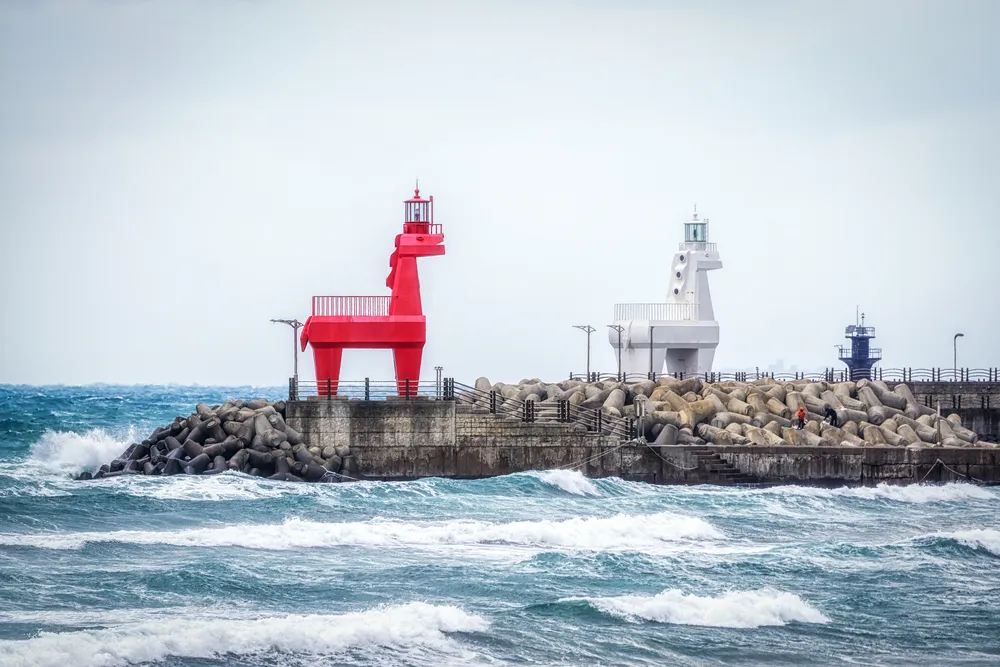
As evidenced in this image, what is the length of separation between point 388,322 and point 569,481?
571 centimetres

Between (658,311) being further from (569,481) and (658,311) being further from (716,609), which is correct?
(716,609)

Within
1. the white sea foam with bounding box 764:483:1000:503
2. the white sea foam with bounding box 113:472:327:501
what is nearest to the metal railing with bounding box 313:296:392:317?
the white sea foam with bounding box 113:472:327:501

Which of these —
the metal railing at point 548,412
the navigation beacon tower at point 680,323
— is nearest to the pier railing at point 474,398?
the metal railing at point 548,412

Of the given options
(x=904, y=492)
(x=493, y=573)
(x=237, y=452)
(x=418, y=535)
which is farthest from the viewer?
(x=237, y=452)

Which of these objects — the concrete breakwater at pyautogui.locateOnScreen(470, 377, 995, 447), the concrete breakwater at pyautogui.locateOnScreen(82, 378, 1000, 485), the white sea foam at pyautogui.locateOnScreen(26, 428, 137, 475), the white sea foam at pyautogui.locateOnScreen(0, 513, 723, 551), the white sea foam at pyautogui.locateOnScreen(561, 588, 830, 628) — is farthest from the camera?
the white sea foam at pyautogui.locateOnScreen(26, 428, 137, 475)

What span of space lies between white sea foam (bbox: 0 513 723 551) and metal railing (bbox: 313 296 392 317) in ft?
27.9

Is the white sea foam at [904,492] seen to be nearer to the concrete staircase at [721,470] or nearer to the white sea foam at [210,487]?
the concrete staircase at [721,470]

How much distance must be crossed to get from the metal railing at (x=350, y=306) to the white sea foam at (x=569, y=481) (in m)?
5.56

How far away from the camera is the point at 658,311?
48.0m

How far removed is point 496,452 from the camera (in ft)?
106

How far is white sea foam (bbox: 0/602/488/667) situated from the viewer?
51.5 feet

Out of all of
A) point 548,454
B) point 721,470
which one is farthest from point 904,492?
point 548,454

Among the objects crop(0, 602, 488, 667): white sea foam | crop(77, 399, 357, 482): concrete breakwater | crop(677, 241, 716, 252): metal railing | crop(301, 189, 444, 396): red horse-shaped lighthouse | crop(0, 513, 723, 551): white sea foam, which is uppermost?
crop(677, 241, 716, 252): metal railing

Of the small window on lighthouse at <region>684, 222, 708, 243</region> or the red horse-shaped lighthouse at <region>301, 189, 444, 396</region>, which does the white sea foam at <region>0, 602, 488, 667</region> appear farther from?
the small window on lighthouse at <region>684, 222, 708, 243</region>
